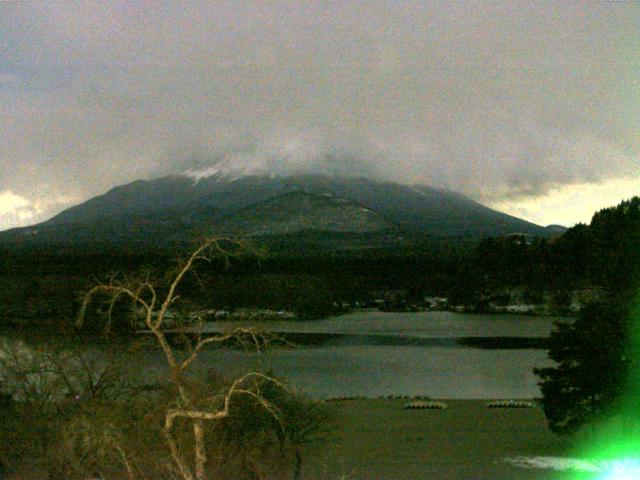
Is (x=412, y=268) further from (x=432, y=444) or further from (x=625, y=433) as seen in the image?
(x=625, y=433)

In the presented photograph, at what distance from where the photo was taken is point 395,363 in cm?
3491

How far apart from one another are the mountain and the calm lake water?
118ft

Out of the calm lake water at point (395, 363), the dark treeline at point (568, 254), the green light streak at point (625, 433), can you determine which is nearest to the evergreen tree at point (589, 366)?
the green light streak at point (625, 433)

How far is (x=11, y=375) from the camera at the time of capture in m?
9.94

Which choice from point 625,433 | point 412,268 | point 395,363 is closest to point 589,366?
point 625,433

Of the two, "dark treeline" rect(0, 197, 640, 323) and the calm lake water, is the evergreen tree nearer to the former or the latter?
the calm lake water

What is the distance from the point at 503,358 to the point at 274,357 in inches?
437

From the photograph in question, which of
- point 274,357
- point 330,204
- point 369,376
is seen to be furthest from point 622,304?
point 330,204

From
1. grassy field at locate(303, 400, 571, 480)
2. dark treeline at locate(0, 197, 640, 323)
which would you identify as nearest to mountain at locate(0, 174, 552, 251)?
dark treeline at locate(0, 197, 640, 323)

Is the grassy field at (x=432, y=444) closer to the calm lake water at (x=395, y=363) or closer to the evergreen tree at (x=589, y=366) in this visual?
the evergreen tree at (x=589, y=366)

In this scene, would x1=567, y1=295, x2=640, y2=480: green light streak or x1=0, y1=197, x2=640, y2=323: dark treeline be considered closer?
x1=567, y1=295, x2=640, y2=480: green light streak

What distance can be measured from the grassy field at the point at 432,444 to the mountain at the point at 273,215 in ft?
212

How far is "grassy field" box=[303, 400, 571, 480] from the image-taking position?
12.4 metres

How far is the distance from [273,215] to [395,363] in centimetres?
9002
